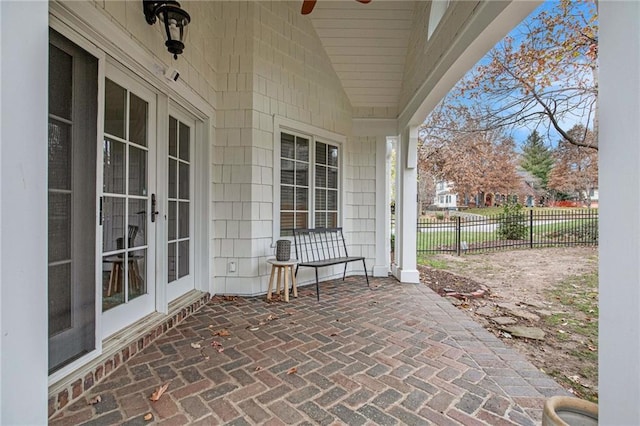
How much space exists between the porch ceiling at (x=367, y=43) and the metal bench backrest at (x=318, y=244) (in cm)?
228

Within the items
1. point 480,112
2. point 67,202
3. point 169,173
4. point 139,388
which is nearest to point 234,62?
point 169,173

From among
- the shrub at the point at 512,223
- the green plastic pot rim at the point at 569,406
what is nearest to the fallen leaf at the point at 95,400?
the green plastic pot rim at the point at 569,406

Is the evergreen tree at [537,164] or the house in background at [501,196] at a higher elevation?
the evergreen tree at [537,164]

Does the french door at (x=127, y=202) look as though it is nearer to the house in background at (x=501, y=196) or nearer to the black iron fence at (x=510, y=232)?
the black iron fence at (x=510, y=232)

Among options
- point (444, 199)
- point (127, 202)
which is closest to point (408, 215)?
point (127, 202)

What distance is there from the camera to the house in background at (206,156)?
0.71 m

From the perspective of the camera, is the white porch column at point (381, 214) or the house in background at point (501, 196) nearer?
the white porch column at point (381, 214)

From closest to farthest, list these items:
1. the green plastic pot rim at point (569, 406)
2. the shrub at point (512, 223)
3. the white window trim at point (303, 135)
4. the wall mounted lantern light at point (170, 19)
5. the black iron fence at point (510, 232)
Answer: the green plastic pot rim at point (569, 406), the wall mounted lantern light at point (170, 19), the white window trim at point (303, 135), the black iron fence at point (510, 232), the shrub at point (512, 223)

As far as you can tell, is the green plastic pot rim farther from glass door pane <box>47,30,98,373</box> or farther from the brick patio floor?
glass door pane <box>47,30,98,373</box>

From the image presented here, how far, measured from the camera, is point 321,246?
452 cm

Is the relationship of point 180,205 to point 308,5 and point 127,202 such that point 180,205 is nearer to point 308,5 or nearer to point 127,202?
point 127,202
